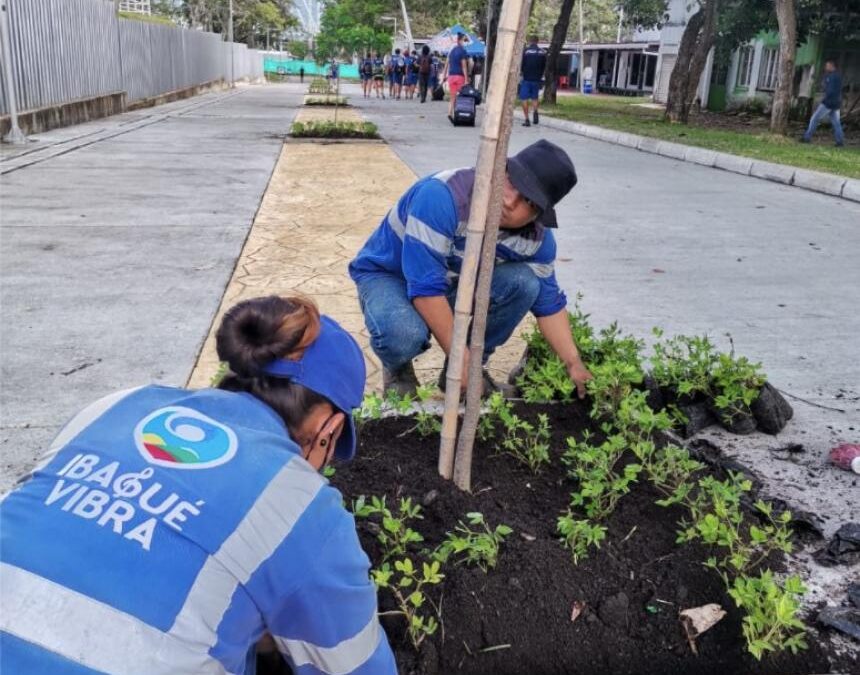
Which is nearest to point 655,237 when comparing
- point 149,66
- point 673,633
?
point 673,633

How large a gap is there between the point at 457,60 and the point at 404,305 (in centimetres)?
1777

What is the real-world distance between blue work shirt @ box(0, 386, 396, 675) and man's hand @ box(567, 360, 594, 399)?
5.91ft

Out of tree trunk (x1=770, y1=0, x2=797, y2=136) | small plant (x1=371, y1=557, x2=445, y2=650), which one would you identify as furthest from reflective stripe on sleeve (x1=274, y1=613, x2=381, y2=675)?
tree trunk (x1=770, y1=0, x2=797, y2=136)

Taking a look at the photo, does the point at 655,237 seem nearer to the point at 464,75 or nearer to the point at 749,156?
the point at 749,156

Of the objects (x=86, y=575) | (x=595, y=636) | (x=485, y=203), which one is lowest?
(x=595, y=636)

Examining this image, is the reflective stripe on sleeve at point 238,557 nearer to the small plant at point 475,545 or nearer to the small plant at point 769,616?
the small plant at point 475,545

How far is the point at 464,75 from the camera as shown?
2039 cm

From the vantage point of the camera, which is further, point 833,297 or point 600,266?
point 600,266

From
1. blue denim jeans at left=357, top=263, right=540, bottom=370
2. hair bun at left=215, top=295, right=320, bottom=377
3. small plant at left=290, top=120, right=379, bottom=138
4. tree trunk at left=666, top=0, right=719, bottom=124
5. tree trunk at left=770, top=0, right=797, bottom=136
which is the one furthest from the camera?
tree trunk at left=666, top=0, right=719, bottom=124

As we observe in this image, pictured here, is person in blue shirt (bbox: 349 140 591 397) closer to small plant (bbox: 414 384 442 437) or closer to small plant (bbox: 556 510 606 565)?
small plant (bbox: 414 384 442 437)

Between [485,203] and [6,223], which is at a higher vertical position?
[485,203]

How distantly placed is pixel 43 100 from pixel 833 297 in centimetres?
1298

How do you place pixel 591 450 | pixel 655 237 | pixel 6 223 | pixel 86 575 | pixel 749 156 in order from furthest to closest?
1. pixel 749 156
2. pixel 655 237
3. pixel 6 223
4. pixel 591 450
5. pixel 86 575

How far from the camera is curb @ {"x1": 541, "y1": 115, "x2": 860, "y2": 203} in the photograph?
9.82m
